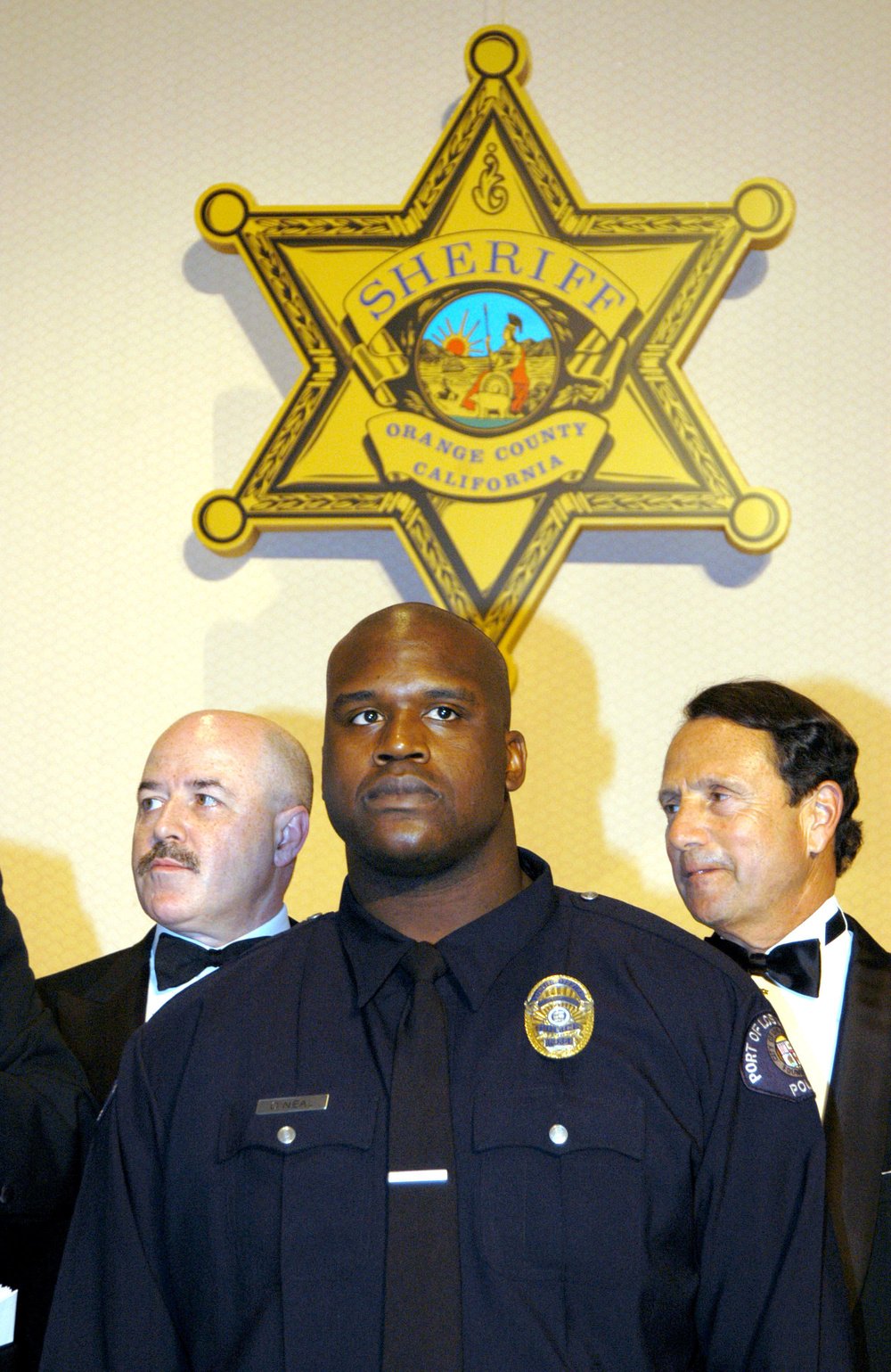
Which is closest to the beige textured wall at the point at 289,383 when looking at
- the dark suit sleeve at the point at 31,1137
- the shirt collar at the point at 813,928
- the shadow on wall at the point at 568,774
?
the shadow on wall at the point at 568,774

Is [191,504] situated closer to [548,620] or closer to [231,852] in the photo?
[548,620]

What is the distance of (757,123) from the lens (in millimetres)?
3305

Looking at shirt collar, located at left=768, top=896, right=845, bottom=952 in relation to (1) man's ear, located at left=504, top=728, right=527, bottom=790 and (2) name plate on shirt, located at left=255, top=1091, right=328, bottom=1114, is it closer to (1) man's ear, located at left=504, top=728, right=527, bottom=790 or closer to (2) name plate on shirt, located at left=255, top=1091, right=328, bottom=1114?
(1) man's ear, located at left=504, top=728, right=527, bottom=790

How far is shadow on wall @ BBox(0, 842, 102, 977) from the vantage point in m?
3.29

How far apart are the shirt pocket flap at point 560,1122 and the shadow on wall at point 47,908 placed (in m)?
2.00

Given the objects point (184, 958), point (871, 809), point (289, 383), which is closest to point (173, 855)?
point (184, 958)

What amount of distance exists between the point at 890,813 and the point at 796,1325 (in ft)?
6.14

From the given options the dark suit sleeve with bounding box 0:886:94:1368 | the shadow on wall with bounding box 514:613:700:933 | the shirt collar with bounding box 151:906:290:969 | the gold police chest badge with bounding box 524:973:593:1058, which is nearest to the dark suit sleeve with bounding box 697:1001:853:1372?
the gold police chest badge with bounding box 524:973:593:1058

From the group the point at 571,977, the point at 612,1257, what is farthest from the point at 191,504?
the point at 612,1257

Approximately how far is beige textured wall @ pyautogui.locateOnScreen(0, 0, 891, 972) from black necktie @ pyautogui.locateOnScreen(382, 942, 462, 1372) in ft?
5.58

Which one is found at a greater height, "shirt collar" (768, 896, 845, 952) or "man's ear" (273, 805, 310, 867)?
"man's ear" (273, 805, 310, 867)

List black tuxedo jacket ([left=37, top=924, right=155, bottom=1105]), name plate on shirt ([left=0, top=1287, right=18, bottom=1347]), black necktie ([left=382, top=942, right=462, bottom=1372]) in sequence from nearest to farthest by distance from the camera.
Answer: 1. black necktie ([left=382, top=942, right=462, bottom=1372])
2. name plate on shirt ([left=0, top=1287, right=18, bottom=1347])
3. black tuxedo jacket ([left=37, top=924, right=155, bottom=1105])

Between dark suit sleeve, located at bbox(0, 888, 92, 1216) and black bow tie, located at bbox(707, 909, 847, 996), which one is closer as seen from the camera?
dark suit sleeve, located at bbox(0, 888, 92, 1216)

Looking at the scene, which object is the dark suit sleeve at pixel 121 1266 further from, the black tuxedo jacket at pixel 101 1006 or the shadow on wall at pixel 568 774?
the shadow on wall at pixel 568 774
